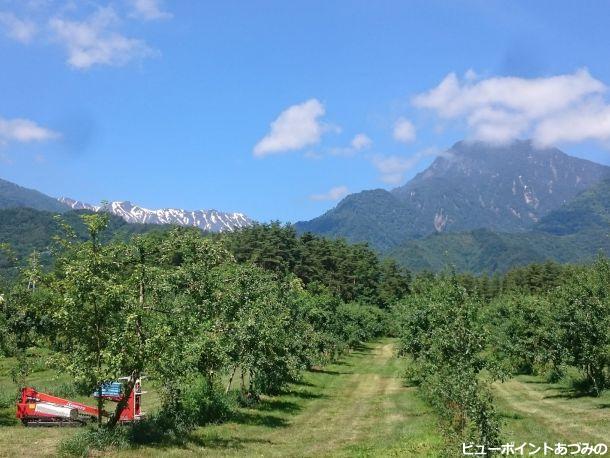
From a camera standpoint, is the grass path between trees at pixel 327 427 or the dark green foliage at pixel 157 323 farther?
the grass path between trees at pixel 327 427

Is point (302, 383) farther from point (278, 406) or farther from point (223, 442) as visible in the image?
point (223, 442)

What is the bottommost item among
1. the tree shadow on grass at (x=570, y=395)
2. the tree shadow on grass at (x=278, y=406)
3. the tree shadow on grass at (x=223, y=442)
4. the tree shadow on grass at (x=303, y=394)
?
the tree shadow on grass at (x=303, y=394)

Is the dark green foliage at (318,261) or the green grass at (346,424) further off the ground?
the dark green foliage at (318,261)

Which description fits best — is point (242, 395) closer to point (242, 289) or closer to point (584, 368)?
point (242, 289)

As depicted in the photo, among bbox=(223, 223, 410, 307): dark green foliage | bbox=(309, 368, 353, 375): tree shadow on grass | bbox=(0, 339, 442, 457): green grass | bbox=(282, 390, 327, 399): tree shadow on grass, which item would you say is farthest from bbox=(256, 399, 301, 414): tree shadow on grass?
bbox=(223, 223, 410, 307): dark green foliage

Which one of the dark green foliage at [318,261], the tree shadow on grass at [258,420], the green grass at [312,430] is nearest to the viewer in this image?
the green grass at [312,430]

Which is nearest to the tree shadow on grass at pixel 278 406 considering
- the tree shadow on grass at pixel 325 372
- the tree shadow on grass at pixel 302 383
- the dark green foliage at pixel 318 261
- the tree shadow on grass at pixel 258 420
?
the tree shadow on grass at pixel 258 420

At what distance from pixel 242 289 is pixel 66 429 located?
37.3 ft

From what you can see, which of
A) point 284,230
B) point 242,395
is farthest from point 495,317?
point 284,230

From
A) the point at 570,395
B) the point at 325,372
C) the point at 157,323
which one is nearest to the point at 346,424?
the point at 157,323

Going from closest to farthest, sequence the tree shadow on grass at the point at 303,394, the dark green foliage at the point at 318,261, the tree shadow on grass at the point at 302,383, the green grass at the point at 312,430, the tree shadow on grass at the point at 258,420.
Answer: the green grass at the point at 312,430 < the tree shadow on grass at the point at 258,420 < the tree shadow on grass at the point at 303,394 < the tree shadow on grass at the point at 302,383 < the dark green foliage at the point at 318,261

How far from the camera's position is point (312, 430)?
26.0 meters

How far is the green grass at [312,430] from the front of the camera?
19.7 metres

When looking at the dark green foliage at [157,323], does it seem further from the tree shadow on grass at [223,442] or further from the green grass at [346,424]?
the green grass at [346,424]
